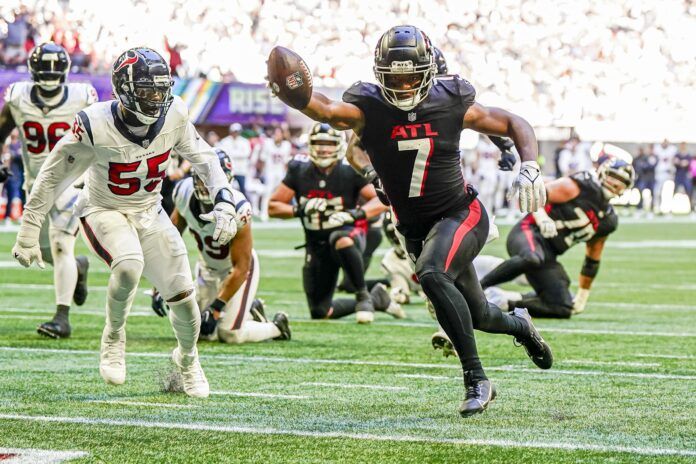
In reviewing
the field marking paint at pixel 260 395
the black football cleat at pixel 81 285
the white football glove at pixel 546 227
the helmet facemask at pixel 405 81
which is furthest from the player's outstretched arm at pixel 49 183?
Result: the white football glove at pixel 546 227

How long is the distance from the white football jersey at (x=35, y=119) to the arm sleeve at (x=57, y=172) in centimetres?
215

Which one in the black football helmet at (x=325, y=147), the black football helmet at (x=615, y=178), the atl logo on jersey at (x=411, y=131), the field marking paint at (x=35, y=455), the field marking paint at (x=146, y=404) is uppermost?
the atl logo on jersey at (x=411, y=131)

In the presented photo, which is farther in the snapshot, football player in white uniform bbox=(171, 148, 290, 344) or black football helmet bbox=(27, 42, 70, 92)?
black football helmet bbox=(27, 42, 70, 92)

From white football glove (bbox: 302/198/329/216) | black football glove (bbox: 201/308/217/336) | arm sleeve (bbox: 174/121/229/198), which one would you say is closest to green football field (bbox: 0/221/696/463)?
black football glove (bbox: 201/308/217/336)

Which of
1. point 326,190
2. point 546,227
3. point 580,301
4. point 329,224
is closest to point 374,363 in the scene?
point 329,224

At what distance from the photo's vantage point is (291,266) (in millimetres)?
13188

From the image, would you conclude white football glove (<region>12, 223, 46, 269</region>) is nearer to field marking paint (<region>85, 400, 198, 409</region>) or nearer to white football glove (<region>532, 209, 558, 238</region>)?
field marking paint (<region>85, 400, 198, 409</region>)

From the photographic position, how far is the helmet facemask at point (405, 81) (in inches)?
184

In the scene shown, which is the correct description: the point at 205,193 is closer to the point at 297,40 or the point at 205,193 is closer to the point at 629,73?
the point at 297,40

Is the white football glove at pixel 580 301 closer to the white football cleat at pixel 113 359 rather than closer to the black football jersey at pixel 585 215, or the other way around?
the black football jersey at pixel 585 215

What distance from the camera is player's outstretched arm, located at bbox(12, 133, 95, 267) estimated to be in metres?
5.04

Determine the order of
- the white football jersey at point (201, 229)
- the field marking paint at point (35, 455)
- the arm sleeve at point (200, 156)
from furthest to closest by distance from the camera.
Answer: the white football jersey at point (201, 229), the arm sleeve at point (200, 156), the field marking paint at point (35, 455)

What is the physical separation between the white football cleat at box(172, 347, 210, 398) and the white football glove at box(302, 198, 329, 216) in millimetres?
3328

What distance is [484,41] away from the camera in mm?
31828
